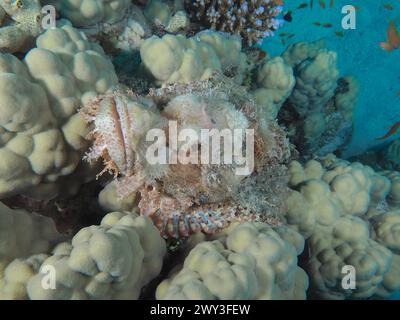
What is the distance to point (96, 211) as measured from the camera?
9.58ft

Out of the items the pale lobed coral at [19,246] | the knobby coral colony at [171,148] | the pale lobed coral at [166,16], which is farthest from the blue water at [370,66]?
the pale lobed coral at [19,246]

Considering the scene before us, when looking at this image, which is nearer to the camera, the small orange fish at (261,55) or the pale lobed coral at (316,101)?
the small orange fish at (261,55)

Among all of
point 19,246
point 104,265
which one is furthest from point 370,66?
point 19,246

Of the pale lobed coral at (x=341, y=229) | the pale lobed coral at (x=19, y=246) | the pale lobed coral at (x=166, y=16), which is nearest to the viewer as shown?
the pale lobed coral at (x=19, y=246)

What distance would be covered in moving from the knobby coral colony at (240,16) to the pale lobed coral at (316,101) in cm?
121

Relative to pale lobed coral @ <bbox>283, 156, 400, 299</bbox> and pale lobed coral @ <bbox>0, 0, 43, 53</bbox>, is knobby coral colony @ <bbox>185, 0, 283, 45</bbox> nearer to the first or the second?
pale lobed coral @ <bbox>283, 156, 400, 299</bbox>

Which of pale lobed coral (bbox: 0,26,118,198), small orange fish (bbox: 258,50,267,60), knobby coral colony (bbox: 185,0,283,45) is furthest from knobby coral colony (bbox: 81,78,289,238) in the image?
small orange fish (bbox: 258,50,267,60)

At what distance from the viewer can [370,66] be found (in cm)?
946

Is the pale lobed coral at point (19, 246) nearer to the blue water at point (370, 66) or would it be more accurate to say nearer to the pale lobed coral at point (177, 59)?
the pale lobed coral at point (177, 59)

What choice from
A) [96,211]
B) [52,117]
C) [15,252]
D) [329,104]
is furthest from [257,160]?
[329,104]

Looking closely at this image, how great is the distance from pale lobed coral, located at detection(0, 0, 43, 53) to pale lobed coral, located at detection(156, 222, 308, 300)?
2115mm

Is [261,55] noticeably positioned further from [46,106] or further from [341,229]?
[46,106]

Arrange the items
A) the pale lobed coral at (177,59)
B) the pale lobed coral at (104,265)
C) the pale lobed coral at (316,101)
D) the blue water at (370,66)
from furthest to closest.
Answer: the blue water at (370,66) → the pale lobed coral at (316,101) → the pale lobed coral at (177,59) → the pale lobed coral at (104,265)

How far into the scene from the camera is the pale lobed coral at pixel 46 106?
7.04 ft
